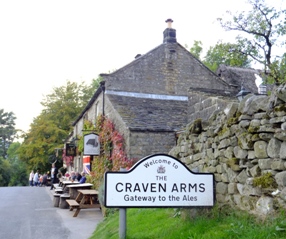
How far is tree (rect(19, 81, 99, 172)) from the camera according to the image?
3831 cm

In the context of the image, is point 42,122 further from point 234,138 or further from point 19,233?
point 234,138

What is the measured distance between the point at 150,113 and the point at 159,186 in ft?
36.6

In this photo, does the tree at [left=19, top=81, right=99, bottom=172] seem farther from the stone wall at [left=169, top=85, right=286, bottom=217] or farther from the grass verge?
the stone wall at [left=169, top=85, right=286, bottom=217]

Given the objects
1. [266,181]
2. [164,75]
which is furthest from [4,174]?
[266,181]

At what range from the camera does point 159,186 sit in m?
5.11

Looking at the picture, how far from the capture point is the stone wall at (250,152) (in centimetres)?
407

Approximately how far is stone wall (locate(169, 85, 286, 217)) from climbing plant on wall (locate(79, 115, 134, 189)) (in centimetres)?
873

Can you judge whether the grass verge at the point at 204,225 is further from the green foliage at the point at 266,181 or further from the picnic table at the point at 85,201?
the picnic table at the point at 85,201

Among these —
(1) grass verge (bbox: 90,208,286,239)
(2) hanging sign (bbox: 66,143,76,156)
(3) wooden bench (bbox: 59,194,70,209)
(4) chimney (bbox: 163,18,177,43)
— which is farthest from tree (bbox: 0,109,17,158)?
(1) grass verge (bbox: 90,208,286,239)

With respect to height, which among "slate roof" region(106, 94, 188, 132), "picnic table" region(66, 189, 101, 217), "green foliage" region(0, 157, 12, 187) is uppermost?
"slate roof" region(106, 94, 188, 132)

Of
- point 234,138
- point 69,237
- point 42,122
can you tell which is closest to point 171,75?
point 69,237

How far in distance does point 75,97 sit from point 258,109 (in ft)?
131

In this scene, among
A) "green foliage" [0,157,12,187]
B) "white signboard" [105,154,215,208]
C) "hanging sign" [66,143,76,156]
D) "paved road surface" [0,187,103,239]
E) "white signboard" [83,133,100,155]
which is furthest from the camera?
"green foliage" [0,157,12,187]

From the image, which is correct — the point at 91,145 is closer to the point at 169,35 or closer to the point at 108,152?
the point at 108,152
